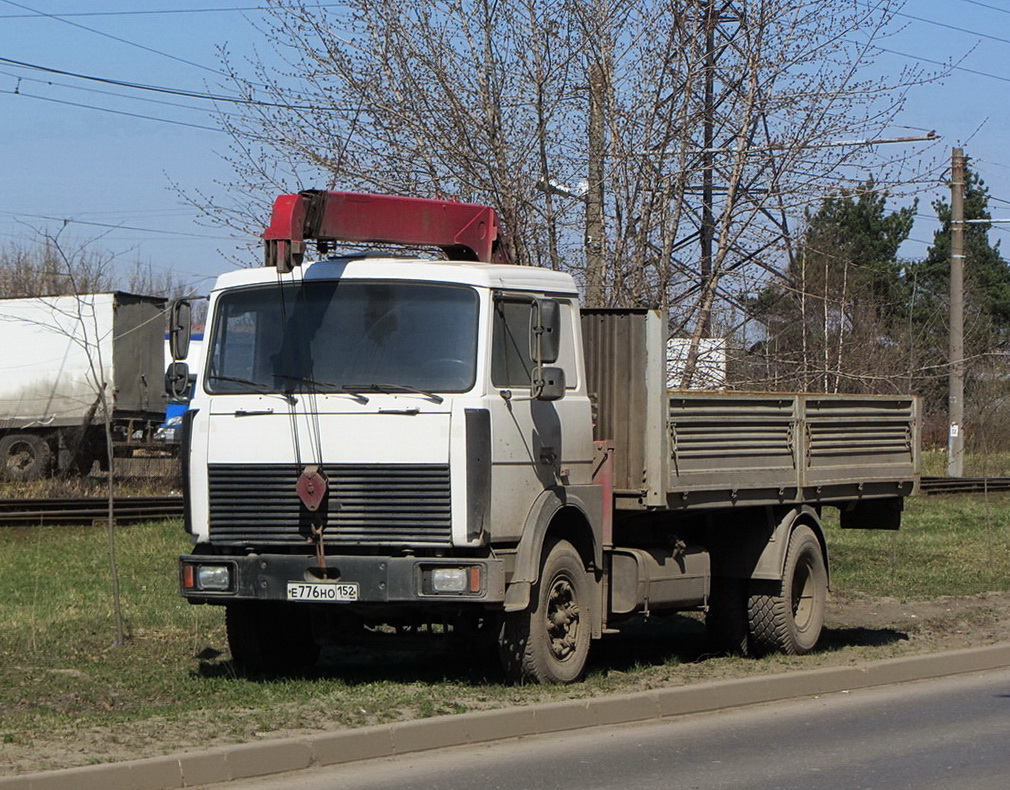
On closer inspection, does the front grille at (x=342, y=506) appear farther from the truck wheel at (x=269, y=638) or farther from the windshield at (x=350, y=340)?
the truck wheel at (x=269, y=638)

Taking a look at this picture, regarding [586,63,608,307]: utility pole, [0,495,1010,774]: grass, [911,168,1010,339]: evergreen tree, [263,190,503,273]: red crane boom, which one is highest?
[911,168,1010,339]: evergreen tree

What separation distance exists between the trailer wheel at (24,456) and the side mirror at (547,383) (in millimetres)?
22194

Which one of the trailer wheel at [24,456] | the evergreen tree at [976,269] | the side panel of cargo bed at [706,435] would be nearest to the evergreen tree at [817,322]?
the side panel of cargo bed at [706,435]

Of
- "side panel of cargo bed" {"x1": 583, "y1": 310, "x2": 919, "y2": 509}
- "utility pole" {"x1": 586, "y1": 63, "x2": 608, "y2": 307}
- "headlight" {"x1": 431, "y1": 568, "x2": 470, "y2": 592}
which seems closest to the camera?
"headlight" {"x1": 431, "y1": 568, "x2": 470, "y2": 592}

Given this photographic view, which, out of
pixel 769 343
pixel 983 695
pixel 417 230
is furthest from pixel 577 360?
pixel 769 343

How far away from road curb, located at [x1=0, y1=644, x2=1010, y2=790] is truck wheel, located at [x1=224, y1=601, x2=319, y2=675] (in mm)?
2264

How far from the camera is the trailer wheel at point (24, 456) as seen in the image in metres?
29.9

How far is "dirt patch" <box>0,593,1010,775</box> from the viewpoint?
7.51m

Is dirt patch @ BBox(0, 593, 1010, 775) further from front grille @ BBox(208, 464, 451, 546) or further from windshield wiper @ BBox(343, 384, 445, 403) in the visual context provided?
windshield wiper @ BBox(343, 384, 445, 403)

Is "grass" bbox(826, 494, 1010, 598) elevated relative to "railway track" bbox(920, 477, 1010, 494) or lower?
lower

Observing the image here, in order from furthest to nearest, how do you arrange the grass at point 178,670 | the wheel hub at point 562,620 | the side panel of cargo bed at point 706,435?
the side panel of cargo bed at point 706,435
the wheel hub at point 562,620
the grass at point 178,670

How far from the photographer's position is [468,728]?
8.27 meters

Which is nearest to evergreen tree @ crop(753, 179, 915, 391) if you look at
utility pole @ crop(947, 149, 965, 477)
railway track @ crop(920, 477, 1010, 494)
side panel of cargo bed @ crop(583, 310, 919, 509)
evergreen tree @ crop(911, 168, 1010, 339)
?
side panel of cargo bed @ crop(583, 310, 919, 509)

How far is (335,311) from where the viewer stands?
9555 millimetres
